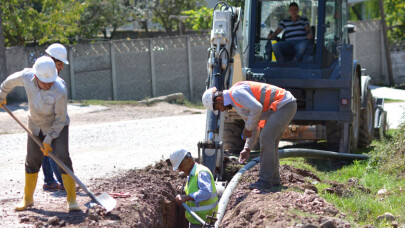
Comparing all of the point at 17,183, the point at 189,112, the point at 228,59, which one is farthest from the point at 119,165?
the point at 189,112

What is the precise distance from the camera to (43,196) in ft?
25.6

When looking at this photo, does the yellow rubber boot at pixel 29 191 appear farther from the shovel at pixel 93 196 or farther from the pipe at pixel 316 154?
the pipe at pixel 316 154

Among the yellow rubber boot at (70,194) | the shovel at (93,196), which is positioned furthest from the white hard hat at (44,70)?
the yellow rubber boot at (70,194)

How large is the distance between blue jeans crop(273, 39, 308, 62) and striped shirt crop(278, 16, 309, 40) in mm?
89

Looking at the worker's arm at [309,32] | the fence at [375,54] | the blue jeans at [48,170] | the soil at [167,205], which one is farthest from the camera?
the fence at [375,54]

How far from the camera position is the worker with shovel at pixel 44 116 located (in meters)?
6.82

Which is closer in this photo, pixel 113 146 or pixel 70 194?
pixel 70 194

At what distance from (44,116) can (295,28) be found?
542 cm

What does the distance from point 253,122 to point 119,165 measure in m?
3.86

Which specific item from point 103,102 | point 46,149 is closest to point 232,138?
point 46,149

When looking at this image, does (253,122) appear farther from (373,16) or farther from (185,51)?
(373,16)

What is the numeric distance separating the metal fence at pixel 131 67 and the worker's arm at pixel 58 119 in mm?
11818

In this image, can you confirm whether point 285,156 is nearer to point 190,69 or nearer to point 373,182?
point 373,182

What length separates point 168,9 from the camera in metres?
30.1
